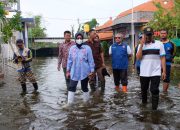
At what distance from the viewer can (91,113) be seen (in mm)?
7473

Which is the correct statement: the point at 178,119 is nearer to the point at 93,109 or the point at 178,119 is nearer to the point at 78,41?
the point at 93,109

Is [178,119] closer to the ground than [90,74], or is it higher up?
closer to the ground

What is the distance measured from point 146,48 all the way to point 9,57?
23883 mm

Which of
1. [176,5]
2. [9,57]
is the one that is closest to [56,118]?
[176,5]

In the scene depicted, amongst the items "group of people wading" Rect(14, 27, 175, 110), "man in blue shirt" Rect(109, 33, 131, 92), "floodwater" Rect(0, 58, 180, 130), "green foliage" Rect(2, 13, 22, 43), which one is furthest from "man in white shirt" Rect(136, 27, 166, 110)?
"green foliage" Rect(2, 13, 22, 43)

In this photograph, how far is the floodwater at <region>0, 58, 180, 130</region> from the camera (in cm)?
639

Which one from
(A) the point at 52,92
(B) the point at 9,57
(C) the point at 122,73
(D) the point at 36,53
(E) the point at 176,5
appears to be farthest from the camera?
(D) the point at 36,53

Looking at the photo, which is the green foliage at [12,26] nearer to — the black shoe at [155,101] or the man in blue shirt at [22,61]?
the man in blue shirt at [22,61]

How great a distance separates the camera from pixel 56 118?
7047mm

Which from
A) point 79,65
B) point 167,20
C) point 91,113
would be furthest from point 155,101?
point 167,20

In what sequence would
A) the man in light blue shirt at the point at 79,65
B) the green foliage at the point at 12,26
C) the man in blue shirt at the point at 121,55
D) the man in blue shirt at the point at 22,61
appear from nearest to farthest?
1. the man in light blue shirt at the point at 79,65
2. the man in blue shirt at the point at 121,55
3. the man in blue shirt at the point at 22,61
4. the green foliage at the point at 12,26

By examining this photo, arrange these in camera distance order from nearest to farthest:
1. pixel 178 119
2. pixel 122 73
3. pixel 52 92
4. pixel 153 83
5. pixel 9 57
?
1. pixel 178 119
2. pixel 153 83
3. pixel 122 73
4. pixel 52 92
5. pixel 9 57

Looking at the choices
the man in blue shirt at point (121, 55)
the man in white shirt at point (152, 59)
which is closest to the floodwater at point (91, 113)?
the man in white shirt at point (152, 59)

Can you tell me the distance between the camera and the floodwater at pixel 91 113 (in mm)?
6391
